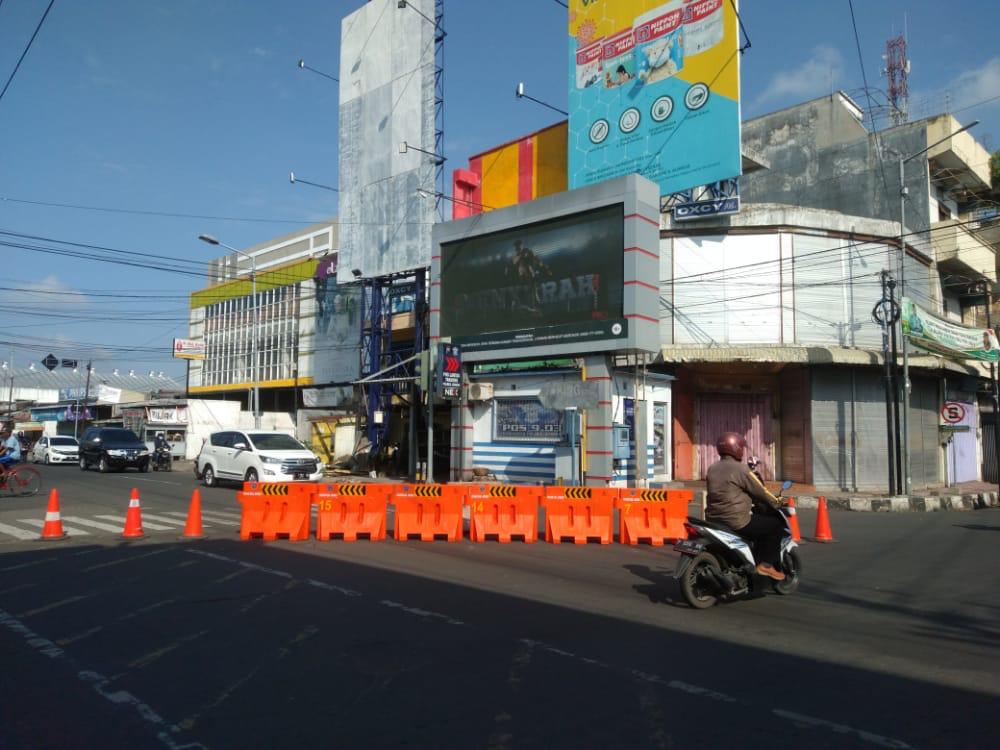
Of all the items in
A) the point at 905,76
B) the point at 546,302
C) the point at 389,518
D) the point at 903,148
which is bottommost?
the point at 389,518

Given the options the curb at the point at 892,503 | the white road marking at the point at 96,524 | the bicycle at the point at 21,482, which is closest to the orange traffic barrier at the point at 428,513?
the white road marking at the point at 96,524

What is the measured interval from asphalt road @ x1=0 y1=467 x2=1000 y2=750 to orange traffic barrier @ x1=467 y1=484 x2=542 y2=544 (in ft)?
5.46

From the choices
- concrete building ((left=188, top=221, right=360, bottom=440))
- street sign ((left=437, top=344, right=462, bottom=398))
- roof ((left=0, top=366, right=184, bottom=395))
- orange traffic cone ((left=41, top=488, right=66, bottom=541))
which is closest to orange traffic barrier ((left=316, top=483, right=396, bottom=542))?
orange traffic cone ((left=41, top=488, right=66, bottom=541))

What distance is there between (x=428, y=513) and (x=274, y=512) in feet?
8.21

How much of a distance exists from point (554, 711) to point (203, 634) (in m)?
3.43

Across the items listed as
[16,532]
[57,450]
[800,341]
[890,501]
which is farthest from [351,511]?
[57,450]

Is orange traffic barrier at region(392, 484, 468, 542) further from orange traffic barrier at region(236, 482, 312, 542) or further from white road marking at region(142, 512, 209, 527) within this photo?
white road marking at region(142, 512, 209, 527)

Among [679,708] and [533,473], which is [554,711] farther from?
[533,473]

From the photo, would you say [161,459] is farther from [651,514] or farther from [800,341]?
[651,514]

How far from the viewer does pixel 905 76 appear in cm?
4459

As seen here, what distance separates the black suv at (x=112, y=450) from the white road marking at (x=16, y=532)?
17.5 m

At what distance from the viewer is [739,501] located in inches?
303

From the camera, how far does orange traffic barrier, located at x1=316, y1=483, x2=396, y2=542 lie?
1217cm

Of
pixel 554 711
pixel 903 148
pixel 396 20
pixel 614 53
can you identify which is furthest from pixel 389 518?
pixel 903 148
